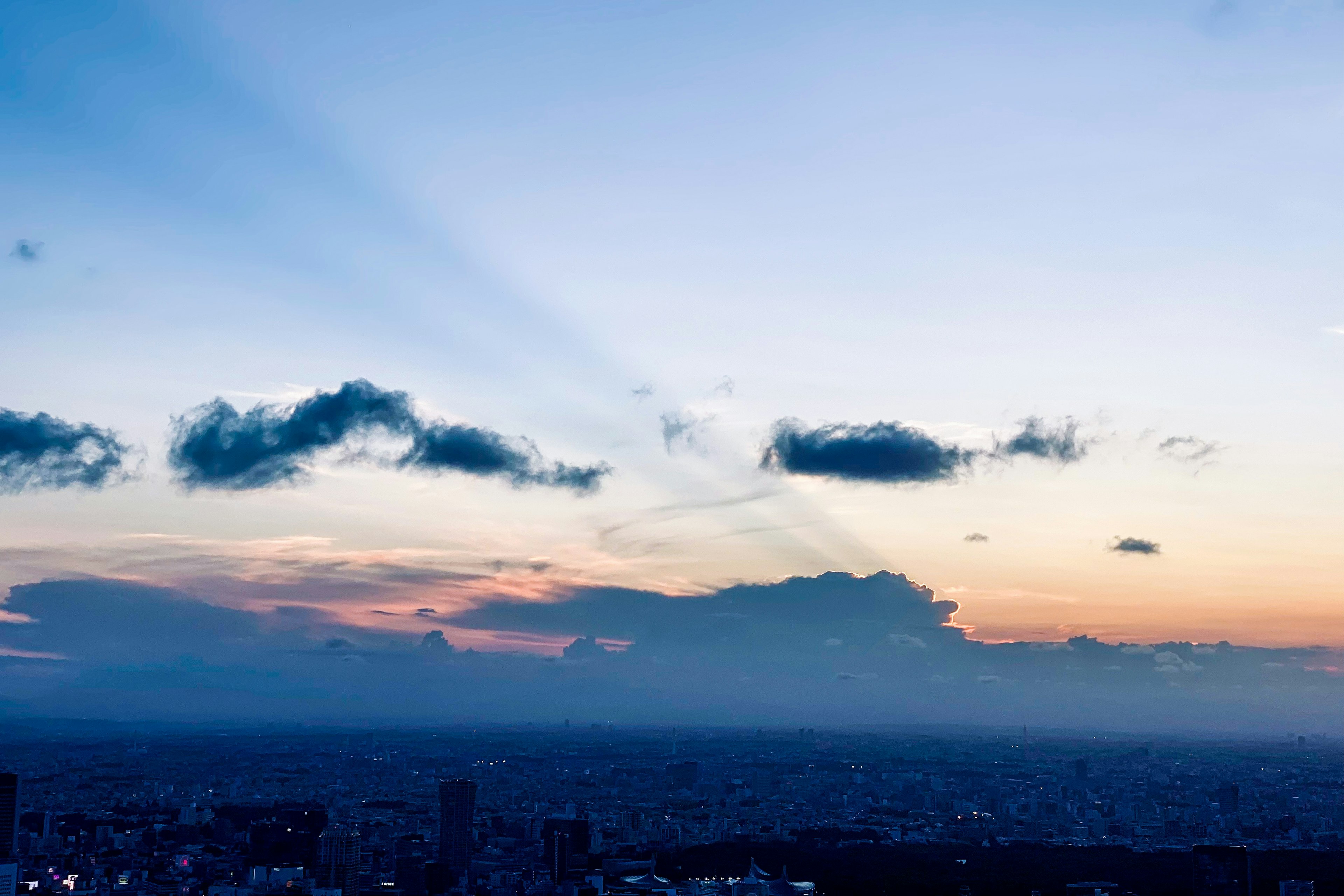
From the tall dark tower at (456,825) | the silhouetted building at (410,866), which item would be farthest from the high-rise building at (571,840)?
the silhouetted building at (410,866)

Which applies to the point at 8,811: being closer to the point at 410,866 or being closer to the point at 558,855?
the point at 410,866

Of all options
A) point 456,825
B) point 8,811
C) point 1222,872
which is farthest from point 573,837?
point 1222,872

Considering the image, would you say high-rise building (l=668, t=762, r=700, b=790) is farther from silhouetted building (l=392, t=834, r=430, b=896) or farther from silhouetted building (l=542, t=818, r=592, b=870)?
silhouetted building (l=392, t=834, r=430, b=896)

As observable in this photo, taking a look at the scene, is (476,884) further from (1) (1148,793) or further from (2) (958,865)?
(1) (1148,793)

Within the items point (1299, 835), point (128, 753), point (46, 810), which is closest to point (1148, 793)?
point (1299, 835)

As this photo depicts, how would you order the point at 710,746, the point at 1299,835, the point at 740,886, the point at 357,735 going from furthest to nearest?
the point at 357,735 < the point at 710,746 < the point at 1299,835 < the point at 740,886

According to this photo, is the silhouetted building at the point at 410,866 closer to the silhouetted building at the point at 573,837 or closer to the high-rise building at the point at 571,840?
the high-rise building at the point at 571,840

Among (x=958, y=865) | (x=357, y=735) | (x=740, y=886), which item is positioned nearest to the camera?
(x=740, y=886)
